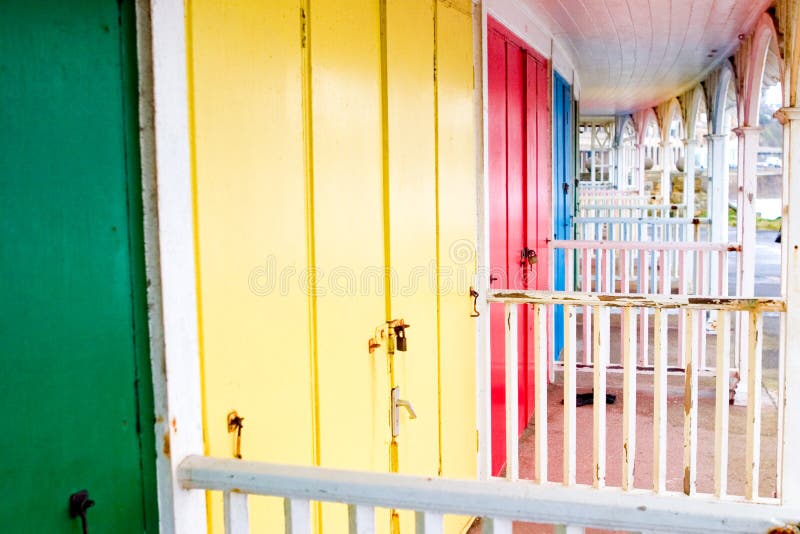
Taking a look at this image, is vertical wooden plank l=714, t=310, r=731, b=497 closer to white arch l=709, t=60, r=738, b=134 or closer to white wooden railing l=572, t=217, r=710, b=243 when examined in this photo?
white wooden railing l=572, t=217, r=710, b=243

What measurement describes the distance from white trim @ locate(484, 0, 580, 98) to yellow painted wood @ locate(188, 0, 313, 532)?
215cm

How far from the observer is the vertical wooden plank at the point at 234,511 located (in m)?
1.38

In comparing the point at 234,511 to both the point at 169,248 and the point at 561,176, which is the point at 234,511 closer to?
the point at 169,248

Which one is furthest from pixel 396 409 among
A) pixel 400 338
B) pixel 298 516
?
pixel 298 516

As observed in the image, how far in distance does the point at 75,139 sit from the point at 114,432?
0.51 meters

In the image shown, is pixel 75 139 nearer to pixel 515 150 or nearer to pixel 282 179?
pixel 282 179

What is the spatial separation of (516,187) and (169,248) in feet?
11.6

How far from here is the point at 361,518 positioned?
1326mm

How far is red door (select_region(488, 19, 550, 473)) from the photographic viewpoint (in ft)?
13.3

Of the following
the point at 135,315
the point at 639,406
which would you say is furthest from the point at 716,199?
the point at 135,315

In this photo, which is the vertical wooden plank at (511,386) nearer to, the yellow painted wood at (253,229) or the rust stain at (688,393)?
the rust stain at (688,393)

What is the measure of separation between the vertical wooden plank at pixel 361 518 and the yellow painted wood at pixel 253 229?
0.34 m

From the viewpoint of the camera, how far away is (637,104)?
12.2 m

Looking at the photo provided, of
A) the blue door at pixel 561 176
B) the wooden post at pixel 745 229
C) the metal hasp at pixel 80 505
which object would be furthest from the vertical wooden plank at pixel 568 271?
the metal hasp at pixel 80 505
